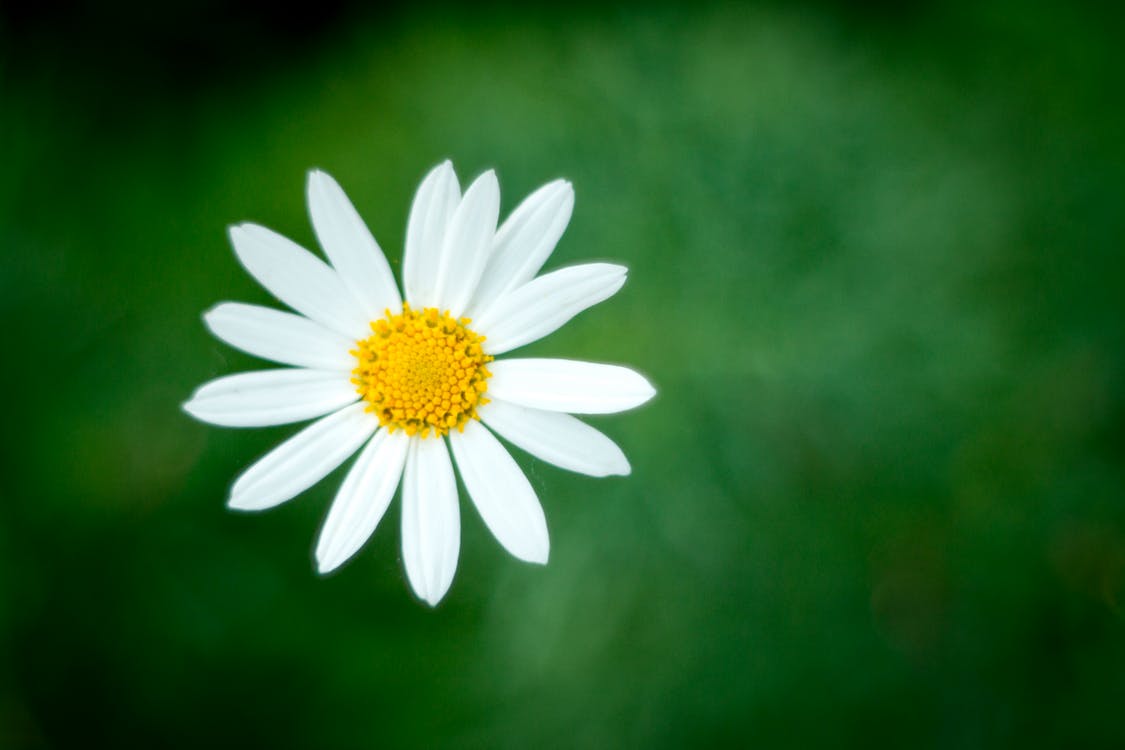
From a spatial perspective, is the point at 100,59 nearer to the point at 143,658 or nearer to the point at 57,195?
the point at 57,195

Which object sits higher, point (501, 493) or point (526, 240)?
point (526, 240)

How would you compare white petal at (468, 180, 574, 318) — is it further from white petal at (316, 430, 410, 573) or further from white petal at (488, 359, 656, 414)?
white petal at (316, 430, 410, 573)

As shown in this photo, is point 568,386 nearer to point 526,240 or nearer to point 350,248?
point 526,240

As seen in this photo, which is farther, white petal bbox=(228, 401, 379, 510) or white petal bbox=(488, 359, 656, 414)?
white petal bbox=(228, 401, 379, 510)

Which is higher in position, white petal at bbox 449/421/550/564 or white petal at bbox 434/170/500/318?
white petal at bbox 434/170/500/318

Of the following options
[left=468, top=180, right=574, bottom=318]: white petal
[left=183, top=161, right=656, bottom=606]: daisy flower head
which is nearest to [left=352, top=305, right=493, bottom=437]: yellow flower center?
[left=183, top=161, right=656, bottom=606]: daisy flower head

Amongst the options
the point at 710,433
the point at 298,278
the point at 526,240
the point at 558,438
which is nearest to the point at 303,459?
the point at 298,278

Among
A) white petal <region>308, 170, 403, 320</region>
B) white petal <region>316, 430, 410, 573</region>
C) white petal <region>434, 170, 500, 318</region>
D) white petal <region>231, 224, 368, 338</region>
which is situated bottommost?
white petal <region>316, 430, 410, 573</region>
